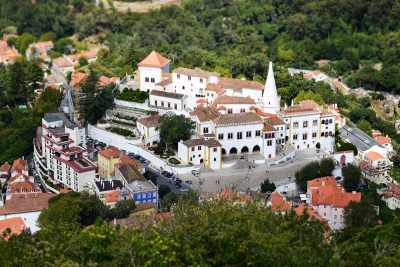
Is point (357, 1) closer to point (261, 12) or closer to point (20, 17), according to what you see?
point (261, 12)

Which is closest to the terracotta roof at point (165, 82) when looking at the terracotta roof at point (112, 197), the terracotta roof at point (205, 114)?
the terracotta roof at point (205, 114)

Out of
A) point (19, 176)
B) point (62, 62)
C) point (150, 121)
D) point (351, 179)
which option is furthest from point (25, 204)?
point (62, 62)

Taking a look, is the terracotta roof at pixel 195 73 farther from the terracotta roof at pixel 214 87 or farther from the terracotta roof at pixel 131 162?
the terracotta roof at pixel 131 162

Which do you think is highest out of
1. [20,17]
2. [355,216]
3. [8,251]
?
[20,17]

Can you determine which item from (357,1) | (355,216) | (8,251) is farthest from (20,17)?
(8,251)

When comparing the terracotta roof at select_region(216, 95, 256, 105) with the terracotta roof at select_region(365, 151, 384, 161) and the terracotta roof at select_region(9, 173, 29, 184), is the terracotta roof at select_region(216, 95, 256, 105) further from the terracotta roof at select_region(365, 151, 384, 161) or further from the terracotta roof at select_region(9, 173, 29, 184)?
the terracotta roof at select_region(9, 173, 29, 184)

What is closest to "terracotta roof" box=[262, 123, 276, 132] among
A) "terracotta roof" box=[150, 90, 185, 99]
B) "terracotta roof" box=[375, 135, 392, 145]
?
"terracotta roof" box=[150, 90, 185, 99]

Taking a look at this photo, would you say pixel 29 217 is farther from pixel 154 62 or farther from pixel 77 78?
pixel 77 78
